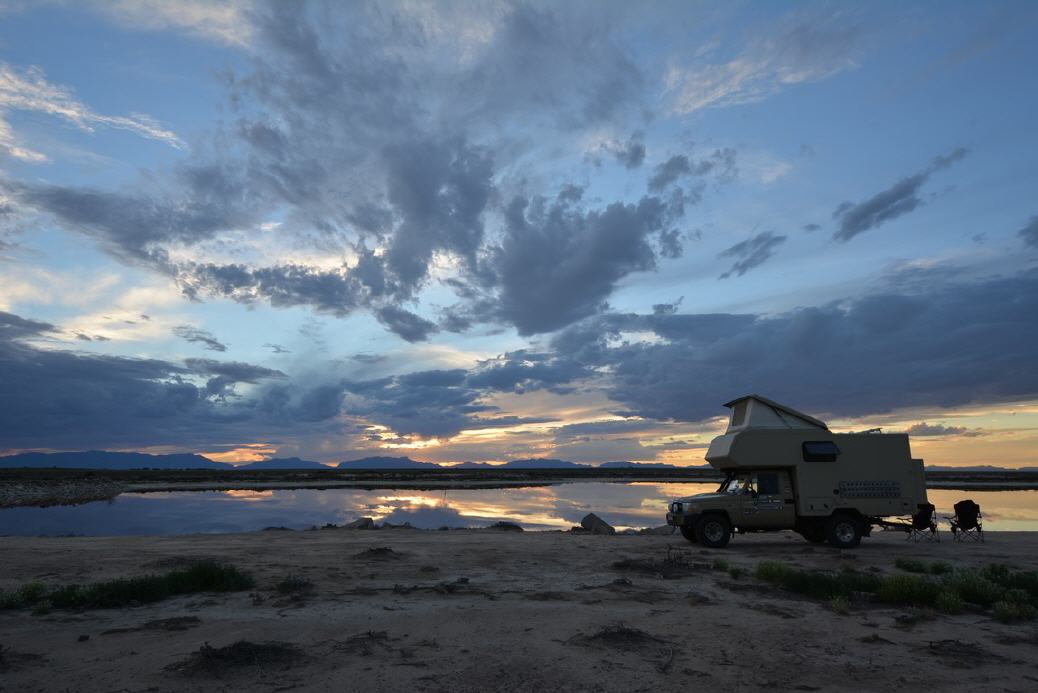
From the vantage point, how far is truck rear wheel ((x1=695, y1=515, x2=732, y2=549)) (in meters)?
19.9

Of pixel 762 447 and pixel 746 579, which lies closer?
pixel 746 579

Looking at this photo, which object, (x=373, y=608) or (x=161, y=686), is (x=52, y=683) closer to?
(x=161, y=686)

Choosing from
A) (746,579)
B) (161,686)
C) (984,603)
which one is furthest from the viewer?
(746,579)

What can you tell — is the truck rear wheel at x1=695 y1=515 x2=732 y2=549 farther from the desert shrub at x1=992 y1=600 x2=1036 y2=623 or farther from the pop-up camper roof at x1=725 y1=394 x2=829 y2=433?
the desert shrub at x1=992 y1=600 x2=1036 y2=623

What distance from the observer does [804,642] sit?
29.7ft

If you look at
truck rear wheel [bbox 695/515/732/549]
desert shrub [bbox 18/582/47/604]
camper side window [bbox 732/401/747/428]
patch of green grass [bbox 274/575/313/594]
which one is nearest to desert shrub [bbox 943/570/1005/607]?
truck rear wheel [bbox 695/515/732/549]

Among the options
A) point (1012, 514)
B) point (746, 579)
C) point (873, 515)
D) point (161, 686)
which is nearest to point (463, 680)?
point (161, 686)

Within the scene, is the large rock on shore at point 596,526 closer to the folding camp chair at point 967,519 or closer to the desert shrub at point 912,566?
the desert shrub at point 912,566

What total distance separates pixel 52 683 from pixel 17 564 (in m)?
11.1

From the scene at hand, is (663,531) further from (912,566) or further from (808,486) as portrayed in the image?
(912,566)

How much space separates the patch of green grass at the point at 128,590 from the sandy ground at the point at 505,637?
0.38m

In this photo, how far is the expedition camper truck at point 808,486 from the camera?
1994cm

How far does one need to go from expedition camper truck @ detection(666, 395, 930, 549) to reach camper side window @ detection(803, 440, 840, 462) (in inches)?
1.2

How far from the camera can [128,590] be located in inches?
448
